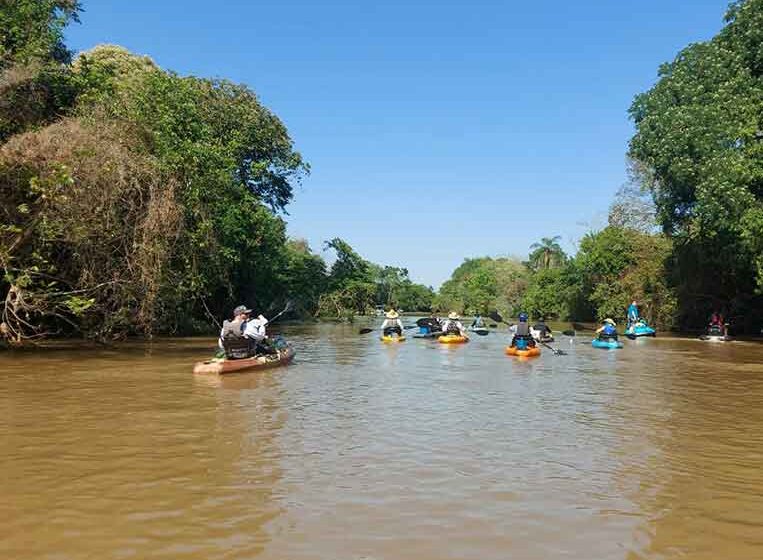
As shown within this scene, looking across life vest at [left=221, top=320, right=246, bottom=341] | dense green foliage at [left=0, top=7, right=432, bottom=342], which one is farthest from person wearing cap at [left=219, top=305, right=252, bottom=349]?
dense green foliage at [left=0, top=7, right=432, bottom=342]

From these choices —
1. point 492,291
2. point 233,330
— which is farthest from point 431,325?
point 492,291

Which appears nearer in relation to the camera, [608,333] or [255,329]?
[255,329]

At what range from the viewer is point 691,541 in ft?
16.1

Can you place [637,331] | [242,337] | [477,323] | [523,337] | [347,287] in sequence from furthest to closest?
[347,287], [477,323], [637,331], [523,337], [242,337]

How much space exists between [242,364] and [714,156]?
19.4 metres

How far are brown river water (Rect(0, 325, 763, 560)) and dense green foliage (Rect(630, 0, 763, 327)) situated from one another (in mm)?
11249

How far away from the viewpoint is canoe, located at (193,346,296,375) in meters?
14.2

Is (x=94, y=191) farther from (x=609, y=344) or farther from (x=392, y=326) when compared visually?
(x=609, y=344)

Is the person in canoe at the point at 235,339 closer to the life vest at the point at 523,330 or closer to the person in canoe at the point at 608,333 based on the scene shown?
the life vest at the point at 523,330

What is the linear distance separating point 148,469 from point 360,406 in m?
4.73

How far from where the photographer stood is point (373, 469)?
22.5 feet

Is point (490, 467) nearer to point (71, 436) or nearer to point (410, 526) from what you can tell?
point (410, 526)

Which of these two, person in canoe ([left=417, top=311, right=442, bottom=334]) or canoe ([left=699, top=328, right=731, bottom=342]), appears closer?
canoe ([left=699, top=328, right=731, bottom=342])

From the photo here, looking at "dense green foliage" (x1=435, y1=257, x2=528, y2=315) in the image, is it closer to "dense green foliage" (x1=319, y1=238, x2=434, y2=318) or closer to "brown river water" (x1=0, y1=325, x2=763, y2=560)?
"dense green foliage" (x1=319, y1=238, x2=434, y2=318)
